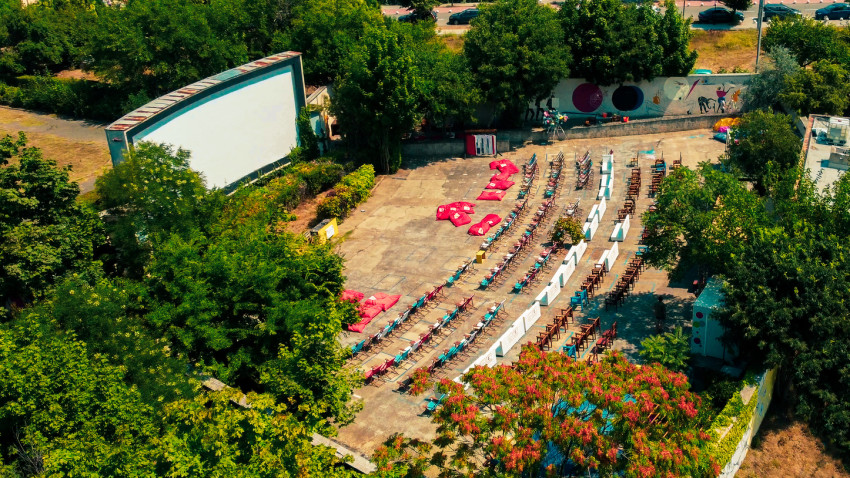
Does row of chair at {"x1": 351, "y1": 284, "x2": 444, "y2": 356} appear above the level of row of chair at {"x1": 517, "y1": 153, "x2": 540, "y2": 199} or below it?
below

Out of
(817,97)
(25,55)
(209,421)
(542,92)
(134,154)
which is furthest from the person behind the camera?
(25,55)

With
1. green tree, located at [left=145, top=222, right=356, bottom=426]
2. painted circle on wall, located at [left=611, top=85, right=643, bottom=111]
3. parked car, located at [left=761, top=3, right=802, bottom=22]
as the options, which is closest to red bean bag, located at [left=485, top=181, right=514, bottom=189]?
painted circle on wall, located at [left=611, top=85, right=643, bottom=111]

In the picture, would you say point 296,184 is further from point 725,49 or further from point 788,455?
point 725,49

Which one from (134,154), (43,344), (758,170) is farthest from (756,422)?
(134,154)

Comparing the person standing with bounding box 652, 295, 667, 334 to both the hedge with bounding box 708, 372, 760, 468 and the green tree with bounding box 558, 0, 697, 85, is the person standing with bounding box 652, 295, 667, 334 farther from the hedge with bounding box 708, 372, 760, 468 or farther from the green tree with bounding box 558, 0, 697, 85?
the green tree with bounding box 558, 0, 697, 85

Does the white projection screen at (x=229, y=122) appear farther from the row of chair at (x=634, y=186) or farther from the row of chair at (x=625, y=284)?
the row of chair at (x=625, y=284)

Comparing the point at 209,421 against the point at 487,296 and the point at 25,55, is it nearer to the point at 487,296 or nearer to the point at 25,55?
the point at 487,296

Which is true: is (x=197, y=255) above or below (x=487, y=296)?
above

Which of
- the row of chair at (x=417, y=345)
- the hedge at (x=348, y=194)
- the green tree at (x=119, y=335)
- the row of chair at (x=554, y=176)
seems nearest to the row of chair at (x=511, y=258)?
the row of chair at (x=417, y=345)
